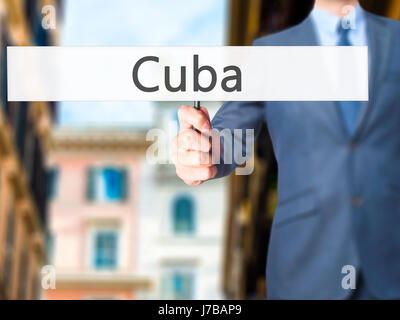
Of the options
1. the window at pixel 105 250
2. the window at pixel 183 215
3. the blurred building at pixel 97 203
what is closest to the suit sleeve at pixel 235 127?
the blurred building at pixel 97 203

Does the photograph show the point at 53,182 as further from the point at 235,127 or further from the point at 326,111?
the point at 326,111

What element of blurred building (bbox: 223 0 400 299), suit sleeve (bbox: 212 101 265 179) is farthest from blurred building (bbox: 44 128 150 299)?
suit sleeve (bbox: 212 101 265 179)

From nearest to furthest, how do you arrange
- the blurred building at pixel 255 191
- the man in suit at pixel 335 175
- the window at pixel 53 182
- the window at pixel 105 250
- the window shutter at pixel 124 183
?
the man in suit at pixel 335 175, the blurred building at pixel 255 191, the window at pixel 105 250, the window shutter at pixel 124 183, the window at pixel 53 182

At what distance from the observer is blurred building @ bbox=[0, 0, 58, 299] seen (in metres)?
14.0

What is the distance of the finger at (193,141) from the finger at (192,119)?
0.02m

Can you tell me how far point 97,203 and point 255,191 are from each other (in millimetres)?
21926

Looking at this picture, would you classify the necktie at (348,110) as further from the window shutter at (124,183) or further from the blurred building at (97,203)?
the window shutter at (124,183)

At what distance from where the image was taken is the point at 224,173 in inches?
103

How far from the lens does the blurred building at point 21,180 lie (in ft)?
45.8

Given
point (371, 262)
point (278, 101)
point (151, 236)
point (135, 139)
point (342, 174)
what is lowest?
point (371, 262)

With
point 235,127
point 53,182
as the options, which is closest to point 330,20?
point 235,127
